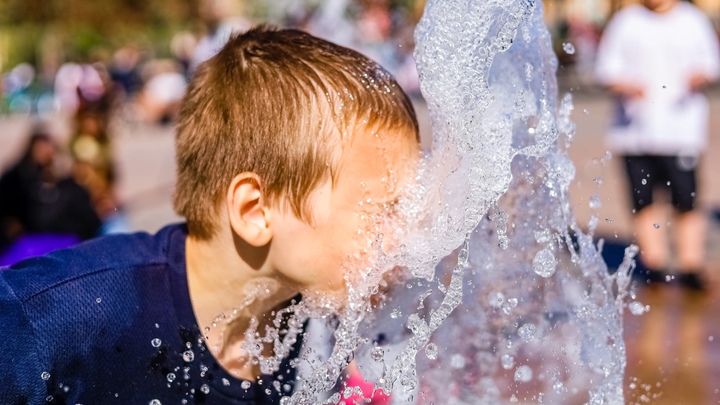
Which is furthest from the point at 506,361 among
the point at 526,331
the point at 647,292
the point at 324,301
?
the point at 647,292

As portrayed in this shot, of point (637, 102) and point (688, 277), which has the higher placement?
point (637, 102)

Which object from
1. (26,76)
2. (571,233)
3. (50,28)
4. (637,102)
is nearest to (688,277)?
(637,102)

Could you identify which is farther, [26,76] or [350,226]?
[26,76]

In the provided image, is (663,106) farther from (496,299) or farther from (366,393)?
(366,393)

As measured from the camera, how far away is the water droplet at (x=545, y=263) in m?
2.04

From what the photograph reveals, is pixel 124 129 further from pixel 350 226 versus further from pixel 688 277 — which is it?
pixel 350 226

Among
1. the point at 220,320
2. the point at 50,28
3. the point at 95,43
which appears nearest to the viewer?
the point at 220,320

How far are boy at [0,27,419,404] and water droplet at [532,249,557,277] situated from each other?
1.26 ft

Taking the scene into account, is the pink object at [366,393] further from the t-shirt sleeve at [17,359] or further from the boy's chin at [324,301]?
the t-shirt sleeve at [17,359]

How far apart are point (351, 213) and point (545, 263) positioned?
47cm

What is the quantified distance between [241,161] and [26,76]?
77.0ft

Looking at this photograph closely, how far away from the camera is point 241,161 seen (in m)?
1.85

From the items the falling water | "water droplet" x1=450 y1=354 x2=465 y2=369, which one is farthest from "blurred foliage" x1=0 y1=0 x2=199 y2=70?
the falling water

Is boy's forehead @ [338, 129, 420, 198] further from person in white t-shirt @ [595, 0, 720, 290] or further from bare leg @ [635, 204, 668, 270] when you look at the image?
person in white t-shirt @ [595, 0, 720, 290]
